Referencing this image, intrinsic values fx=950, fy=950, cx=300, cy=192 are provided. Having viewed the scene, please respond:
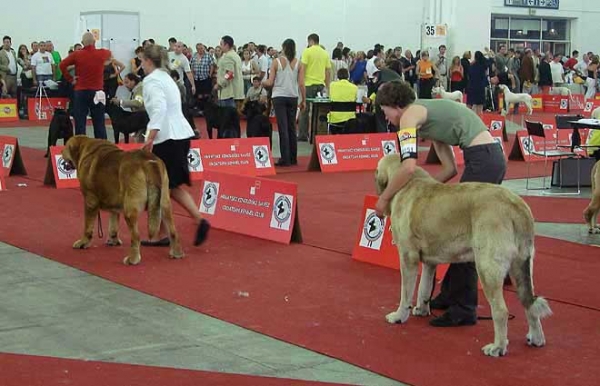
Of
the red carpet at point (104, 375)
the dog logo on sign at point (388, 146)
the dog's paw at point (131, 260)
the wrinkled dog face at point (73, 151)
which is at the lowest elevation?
the red carpet at point (104, 375)

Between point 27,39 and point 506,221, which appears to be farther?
point 27,39

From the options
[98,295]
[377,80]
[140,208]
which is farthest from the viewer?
[377,80]

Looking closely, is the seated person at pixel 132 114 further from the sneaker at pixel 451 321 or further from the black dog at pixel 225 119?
the sneaker at pixel 451 321

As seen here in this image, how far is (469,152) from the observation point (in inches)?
255

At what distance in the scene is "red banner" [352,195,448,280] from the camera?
820cm

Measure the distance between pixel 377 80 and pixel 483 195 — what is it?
1289 centimetres

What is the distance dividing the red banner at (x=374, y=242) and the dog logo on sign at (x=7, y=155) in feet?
24.0

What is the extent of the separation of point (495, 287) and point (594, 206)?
483cm

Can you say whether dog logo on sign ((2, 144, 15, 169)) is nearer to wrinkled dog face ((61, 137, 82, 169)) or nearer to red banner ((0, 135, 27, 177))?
red banner ((0, 135, 27, 177))

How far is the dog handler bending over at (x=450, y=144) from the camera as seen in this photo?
6.20 metres

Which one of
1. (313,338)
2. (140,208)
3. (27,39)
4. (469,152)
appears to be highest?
(27,39)

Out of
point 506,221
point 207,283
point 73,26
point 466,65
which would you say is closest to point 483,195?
point 506,221

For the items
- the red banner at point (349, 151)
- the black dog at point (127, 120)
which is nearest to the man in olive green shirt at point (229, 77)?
the black dog at point (127, 120)

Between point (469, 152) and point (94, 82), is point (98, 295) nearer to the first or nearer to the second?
point (469, 152)
